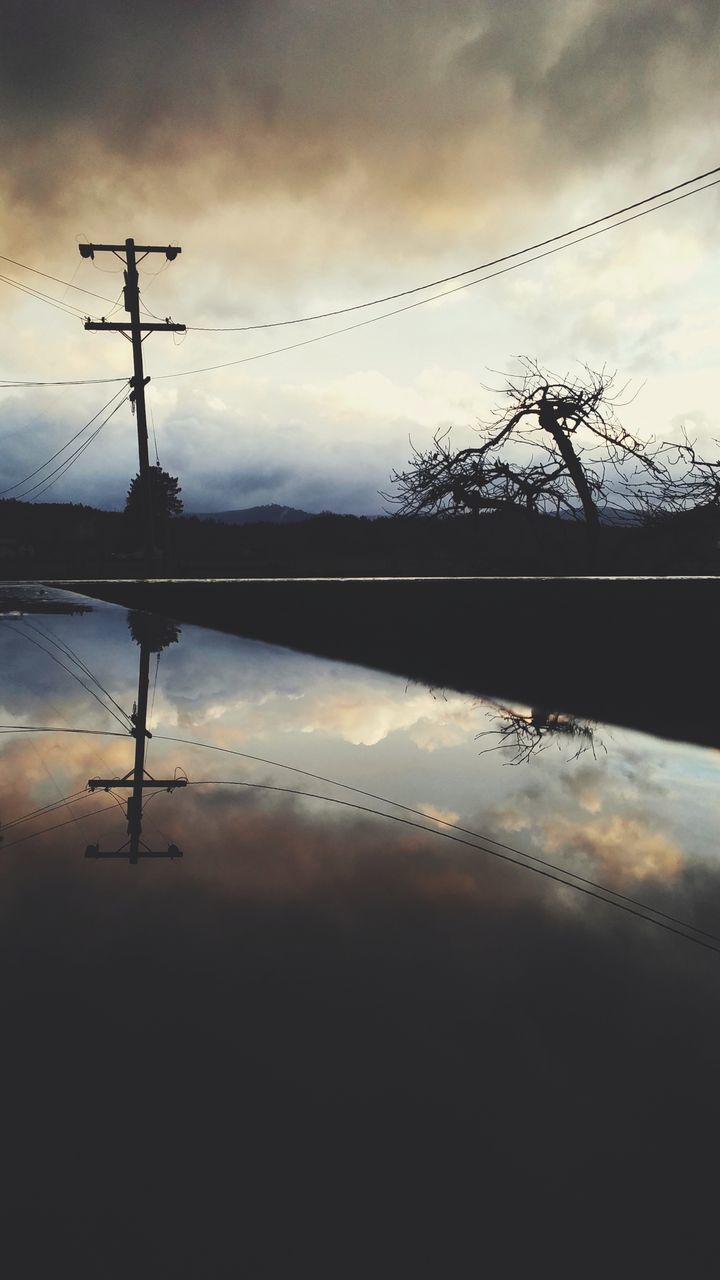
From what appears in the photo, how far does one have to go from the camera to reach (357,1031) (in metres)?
1.41

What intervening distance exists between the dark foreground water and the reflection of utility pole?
51mm

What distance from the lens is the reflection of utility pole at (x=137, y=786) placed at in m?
2.38

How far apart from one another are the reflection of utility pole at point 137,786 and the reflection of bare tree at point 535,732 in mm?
1817

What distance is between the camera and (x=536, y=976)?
65.6 inches

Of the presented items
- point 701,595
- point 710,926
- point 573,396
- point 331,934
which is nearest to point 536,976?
point 331,934

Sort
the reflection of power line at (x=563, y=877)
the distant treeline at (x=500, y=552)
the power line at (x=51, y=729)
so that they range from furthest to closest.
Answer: the distant treeline at (x=500, y=552) → the power line at (x=51, y=729) → the reflection of power line at (x=563, y=877)

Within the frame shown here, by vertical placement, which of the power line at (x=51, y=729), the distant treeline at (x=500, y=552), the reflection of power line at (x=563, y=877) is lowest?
the reflection of power line at (x=563, y=877)

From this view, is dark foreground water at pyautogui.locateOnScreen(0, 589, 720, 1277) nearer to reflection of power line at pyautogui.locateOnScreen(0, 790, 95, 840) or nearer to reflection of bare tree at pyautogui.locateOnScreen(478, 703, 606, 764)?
reflection of power line at pyautogui.locateOnScreen(0, 790, 95, 840)

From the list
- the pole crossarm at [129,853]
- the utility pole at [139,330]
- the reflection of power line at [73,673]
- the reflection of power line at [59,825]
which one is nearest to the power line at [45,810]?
the reflection of power line at [59,825]

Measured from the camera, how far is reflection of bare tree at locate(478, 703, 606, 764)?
4141 mm

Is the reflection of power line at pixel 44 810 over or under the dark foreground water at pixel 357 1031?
under

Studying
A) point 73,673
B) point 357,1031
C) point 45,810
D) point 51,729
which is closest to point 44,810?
point 45,810

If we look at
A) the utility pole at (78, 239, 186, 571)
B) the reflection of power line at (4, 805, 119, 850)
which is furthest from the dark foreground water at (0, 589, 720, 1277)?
the utility pole at (78, 239, 186, 571)

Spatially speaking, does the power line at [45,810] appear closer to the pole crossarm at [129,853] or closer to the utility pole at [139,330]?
the pole crossarm at [129,853]
